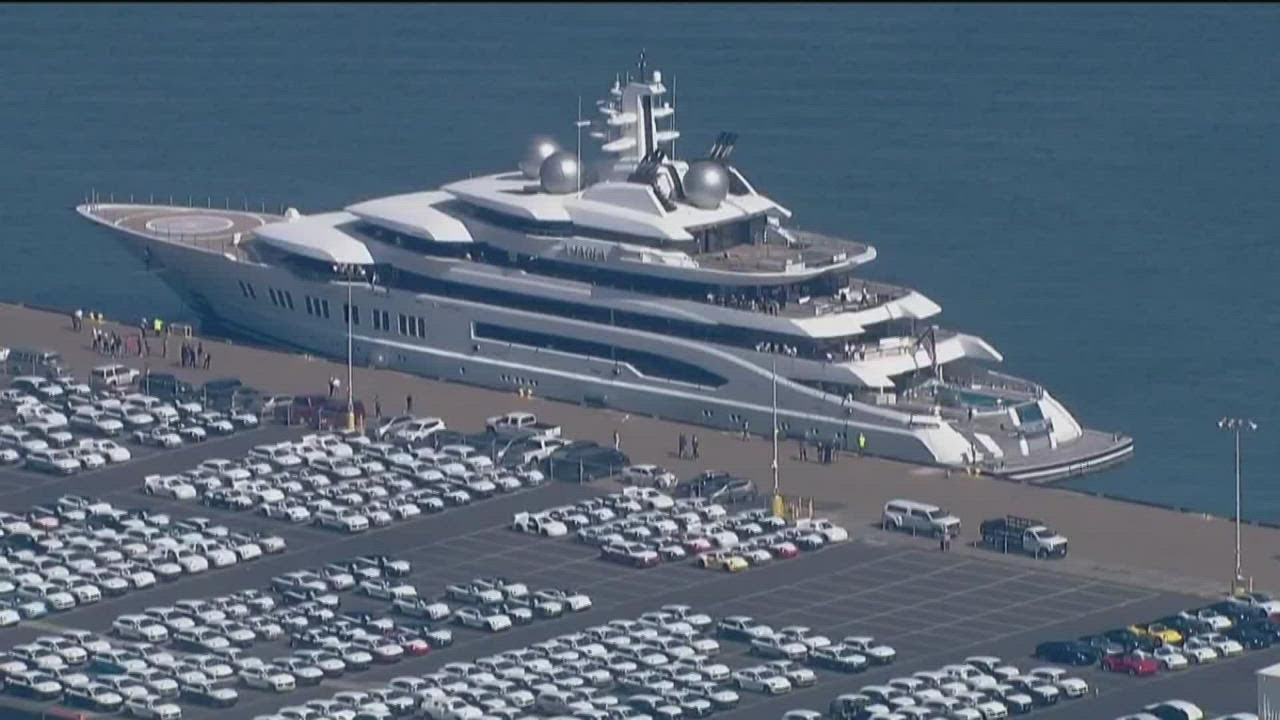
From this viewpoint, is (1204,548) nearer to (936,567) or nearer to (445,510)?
(936,567)

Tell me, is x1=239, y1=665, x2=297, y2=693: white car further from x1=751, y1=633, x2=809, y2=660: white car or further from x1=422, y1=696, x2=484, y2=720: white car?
x1=751, y1=633, x2=809, y2=660: white car

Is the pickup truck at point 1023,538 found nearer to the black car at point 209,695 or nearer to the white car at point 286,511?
the white car at point 286,511

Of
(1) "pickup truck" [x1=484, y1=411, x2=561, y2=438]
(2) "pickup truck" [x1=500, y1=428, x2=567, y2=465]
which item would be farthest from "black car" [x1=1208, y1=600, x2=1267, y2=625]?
(1) "pickup truck" [x1=484, y1=411, x2=561, y2=438]

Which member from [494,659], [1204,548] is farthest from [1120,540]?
[494,659]

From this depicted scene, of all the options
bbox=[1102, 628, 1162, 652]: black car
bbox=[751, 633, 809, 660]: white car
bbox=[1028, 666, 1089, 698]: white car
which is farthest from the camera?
bbox=[751, 633, 809, 660]: white car

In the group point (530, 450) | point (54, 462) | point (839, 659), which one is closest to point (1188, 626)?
point (839, 659)

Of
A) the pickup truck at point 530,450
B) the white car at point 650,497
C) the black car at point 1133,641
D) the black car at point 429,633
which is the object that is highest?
the pickup truck at point 530,450

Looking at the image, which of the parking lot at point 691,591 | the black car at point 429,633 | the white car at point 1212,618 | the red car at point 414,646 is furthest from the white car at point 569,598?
the white car at point 1212,618
